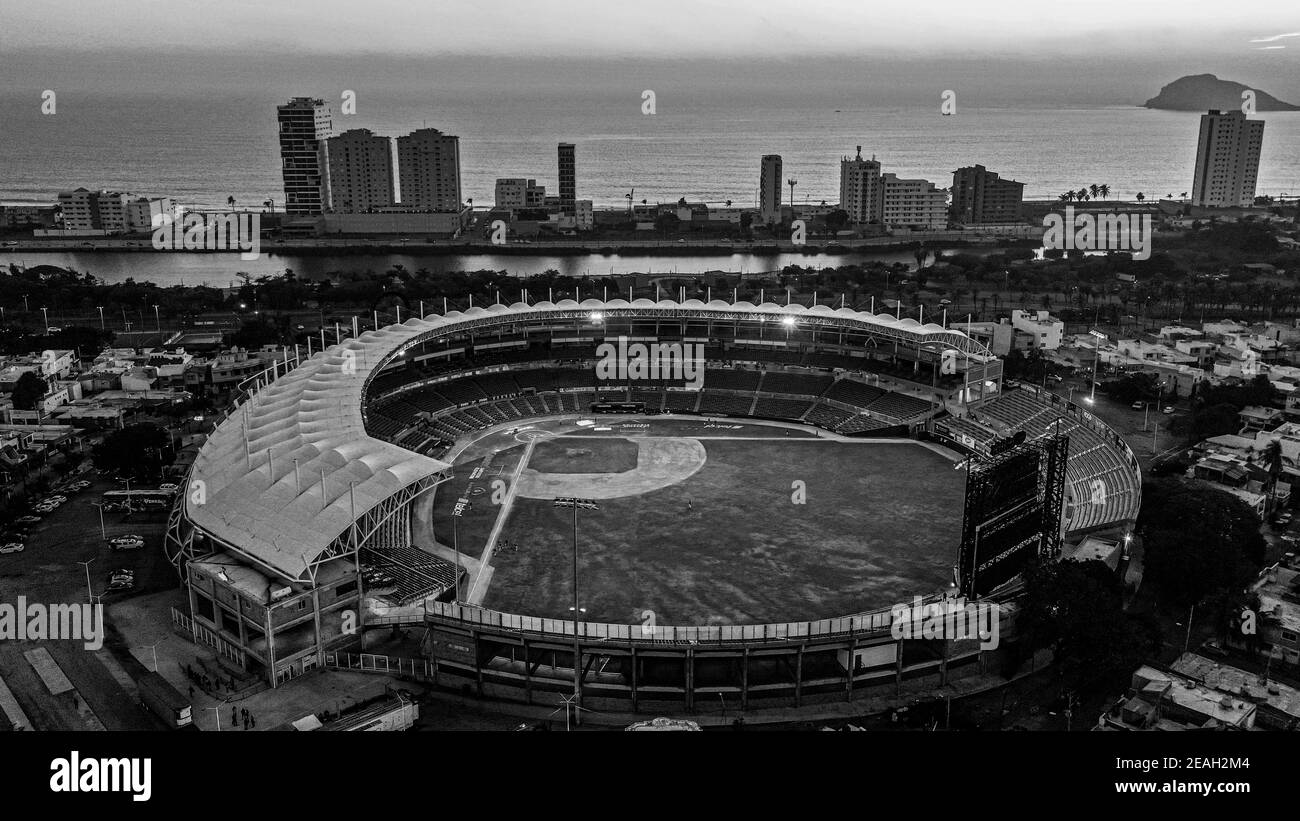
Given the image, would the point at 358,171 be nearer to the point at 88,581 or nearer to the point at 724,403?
the point at 724,403

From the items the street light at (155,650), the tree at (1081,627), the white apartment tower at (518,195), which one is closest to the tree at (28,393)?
the street light at (155,650)

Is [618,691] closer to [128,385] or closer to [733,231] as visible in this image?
[128,385]

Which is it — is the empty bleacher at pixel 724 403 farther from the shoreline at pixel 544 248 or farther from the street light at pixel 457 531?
the shoreline at pixel 544 248

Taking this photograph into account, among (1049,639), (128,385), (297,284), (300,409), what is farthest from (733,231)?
(1049,639)

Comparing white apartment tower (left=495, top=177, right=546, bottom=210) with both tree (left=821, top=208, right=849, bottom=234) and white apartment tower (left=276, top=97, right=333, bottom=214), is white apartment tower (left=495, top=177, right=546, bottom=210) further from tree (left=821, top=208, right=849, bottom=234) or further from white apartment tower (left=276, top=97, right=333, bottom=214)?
tree (left=821, top=208, right=849, bottom=234)

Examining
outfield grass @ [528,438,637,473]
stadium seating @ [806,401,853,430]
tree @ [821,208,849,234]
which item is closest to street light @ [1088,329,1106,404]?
stadium seating @ [806,401,853,430]

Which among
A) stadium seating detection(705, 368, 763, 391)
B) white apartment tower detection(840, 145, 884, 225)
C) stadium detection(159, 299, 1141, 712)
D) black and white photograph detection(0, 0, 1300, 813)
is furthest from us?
white apartment tower detection(840, 145, 884, 225)

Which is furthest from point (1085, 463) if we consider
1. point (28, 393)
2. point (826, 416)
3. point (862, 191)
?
point (862, 191)
